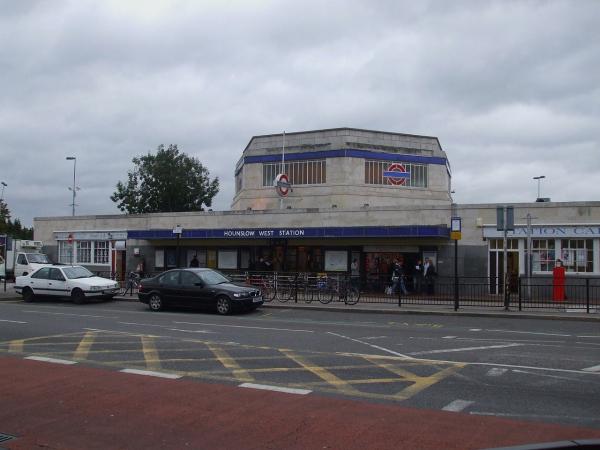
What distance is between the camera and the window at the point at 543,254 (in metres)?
25.1

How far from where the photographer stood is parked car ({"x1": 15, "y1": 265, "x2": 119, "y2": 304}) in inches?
902

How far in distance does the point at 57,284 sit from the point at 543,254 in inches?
801

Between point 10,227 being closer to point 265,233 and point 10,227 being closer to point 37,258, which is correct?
point 37,258

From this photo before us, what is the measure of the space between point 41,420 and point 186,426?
170cm

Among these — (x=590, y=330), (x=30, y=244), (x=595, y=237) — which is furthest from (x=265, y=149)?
(x=590, y=330)

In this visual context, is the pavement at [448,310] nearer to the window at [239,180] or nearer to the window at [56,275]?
the window at [56,275]

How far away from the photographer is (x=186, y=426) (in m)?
6.37

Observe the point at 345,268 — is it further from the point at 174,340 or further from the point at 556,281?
the point at 174,340

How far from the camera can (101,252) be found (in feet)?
118

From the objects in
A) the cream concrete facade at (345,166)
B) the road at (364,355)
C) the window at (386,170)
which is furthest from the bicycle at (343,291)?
the window at (386,170)

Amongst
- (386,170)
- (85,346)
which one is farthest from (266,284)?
(386,170)

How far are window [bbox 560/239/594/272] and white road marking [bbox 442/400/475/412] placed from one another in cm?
1972

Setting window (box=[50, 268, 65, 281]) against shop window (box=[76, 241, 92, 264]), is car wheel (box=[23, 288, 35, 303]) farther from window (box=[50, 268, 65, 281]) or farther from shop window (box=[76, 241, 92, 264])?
shop window (box=[76, 241, 92, 264])

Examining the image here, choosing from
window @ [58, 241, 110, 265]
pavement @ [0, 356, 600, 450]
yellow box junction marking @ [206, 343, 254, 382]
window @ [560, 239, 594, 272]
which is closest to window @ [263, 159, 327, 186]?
window @ [58, 241, 110, 265]
